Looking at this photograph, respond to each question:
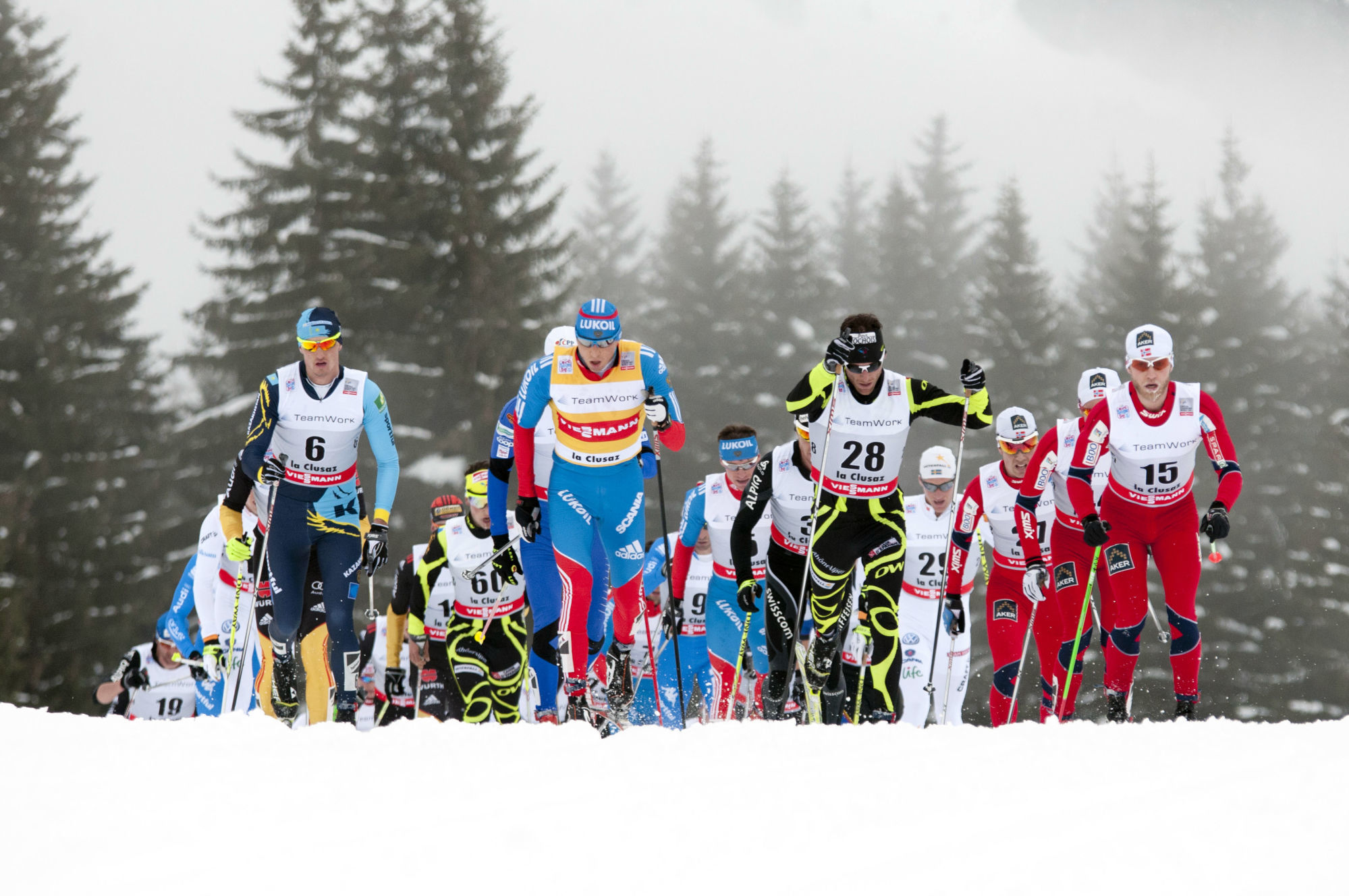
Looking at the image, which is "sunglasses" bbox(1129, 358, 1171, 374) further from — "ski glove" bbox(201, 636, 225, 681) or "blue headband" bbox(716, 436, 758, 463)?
"ski glove" bbox(201, 636, 225, 681)

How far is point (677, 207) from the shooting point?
46.9 meters

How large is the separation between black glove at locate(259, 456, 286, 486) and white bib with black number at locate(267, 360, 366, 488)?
0.36ft

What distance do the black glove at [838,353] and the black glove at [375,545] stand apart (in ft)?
9.72

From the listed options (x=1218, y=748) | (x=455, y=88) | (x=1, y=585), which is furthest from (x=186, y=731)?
(x=455, y=88)

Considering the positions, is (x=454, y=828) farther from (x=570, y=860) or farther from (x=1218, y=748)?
(x=1218, y=748)

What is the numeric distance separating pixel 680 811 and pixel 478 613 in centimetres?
641

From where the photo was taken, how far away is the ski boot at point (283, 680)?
24.9 feet

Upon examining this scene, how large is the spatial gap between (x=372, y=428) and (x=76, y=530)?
21.7 m

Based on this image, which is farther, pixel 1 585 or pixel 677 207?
pixel 677 207

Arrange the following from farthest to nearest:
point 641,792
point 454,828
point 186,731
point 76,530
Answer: point 76,530
point 186,731
point 641,792
point 454,828

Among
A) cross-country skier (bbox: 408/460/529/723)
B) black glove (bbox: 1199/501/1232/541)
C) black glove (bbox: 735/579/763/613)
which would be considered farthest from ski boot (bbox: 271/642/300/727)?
black glove (bbox: 1199/501/1232/541)

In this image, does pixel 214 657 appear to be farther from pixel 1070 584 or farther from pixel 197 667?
pixel 1070 584

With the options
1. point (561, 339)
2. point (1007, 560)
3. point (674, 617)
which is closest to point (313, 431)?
point (561, 339)

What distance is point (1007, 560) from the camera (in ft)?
33.6
